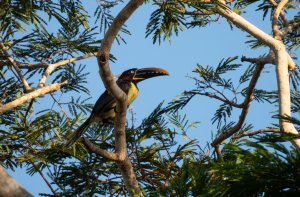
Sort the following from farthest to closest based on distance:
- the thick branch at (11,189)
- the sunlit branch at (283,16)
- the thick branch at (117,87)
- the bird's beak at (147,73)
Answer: the bird's beak at (147,73) < the sunlit branch at (283,16) < the thick branch at (117,87) < the thick branch at (11,189)

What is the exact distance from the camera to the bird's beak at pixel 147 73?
17.5 ft

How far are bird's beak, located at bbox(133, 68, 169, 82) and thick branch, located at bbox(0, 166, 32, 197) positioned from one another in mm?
3561

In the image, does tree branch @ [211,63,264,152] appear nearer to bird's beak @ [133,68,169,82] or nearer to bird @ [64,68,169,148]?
bird @ [64,68,169,148]

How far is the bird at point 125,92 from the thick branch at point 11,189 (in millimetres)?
2764

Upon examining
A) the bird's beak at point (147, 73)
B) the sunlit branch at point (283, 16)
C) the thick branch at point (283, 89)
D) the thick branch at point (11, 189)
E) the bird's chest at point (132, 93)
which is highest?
the bird's beak at point (147, 73)

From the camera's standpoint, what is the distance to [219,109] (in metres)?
4.59

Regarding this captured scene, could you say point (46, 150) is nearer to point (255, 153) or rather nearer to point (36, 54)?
point (36, 54)

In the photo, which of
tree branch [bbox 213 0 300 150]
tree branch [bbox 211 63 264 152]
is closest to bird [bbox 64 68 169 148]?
tree branch [bbox 211 63 264 152]

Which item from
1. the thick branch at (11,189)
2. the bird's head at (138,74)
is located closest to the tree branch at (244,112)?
the bird's head at (138,74)

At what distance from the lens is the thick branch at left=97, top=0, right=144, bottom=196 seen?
2859 millimetres

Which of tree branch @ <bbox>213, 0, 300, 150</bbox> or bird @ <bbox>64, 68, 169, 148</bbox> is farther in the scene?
bird @ <bbox>64, 68, 169, 148</bbox>

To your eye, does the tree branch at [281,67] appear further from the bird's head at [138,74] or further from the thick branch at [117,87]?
the bird's head at [138,74]

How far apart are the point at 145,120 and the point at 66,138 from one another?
2.18ft

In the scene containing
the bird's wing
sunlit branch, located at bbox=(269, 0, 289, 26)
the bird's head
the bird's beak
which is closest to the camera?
sunlit branch, located at bbox=(269, 0, 289, 26)
